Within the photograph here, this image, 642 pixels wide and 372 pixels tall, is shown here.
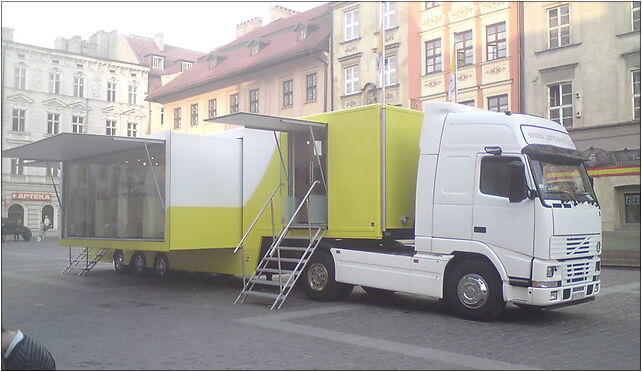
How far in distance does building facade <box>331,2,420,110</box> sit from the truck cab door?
21144 mm

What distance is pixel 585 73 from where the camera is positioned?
25812 mm

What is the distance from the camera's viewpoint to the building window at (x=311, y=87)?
36.6 meters

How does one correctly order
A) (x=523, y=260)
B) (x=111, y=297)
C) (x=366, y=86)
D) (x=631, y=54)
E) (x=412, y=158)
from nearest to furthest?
(x=523, y=260), (x=412, y=158), (x=111, y=297), (x=631, y=54), (x=366, y=86)

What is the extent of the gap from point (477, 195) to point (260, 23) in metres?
42.0

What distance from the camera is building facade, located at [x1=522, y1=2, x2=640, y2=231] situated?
24.5m

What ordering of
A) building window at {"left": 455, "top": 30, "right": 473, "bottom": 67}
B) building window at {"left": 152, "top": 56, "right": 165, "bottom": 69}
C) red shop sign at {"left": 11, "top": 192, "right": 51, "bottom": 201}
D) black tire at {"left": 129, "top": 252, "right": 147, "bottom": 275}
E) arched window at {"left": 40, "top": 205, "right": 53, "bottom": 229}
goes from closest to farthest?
black tire at {"left": 129, "top": 252, "right": 147, "bottom": 275} < building window at {"left": 455, "top": 30, "right": 473, "bottom": 67} < arched window at {"left": 40, "top": 205, "right": 53, "bottom": 229} < red shop sign at {"left": 11, "top": 192, "right": 51, "bottom": 201} < building window at {"left": 152, "top": 56, "right": 165, "bottom": 69}

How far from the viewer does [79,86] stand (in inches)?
1927

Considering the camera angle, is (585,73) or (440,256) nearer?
(440,256)

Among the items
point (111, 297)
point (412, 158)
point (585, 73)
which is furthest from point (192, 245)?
point (585, 73)

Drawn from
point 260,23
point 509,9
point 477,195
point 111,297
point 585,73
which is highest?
point 260,23

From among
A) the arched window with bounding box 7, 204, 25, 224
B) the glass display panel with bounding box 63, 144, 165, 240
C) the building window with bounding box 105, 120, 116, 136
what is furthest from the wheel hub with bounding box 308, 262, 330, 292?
the building window with bounding box 105, 120, 116, 136

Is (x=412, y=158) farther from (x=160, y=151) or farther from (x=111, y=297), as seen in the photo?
(x=111, y=297)

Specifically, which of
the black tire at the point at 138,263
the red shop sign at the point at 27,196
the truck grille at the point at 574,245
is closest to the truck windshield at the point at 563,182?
the truck grille at the point at 574,245

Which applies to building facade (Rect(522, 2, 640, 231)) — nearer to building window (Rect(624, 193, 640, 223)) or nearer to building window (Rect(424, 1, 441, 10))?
building window (Rect(624, 193, 640, 223))
